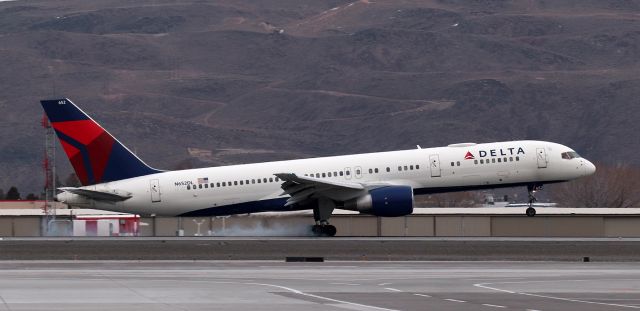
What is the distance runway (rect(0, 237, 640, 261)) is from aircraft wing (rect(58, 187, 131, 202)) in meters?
4.60

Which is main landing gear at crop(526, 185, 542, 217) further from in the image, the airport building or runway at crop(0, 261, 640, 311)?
runway at crop(0, 261, 640, 311)

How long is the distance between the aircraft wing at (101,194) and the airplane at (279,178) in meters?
0.05

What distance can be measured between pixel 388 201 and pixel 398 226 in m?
13.6

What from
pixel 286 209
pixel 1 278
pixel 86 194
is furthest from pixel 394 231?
pixel 1 278

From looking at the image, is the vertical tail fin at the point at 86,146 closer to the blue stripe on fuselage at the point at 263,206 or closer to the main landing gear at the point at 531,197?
the blue stripe on fuselage at the point at 263,206

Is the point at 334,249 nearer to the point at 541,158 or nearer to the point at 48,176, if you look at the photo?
the point at 541,158

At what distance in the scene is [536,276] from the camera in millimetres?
44656

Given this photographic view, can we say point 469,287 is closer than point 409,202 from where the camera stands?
Yes

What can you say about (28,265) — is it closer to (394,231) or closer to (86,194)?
(86,194)

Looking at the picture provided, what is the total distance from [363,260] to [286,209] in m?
15.6

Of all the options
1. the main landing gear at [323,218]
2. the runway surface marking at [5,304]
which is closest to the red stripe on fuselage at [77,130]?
the main landing gear at [323,218]

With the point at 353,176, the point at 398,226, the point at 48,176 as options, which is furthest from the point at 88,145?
the point at 48,176

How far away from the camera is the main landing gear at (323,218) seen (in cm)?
6725

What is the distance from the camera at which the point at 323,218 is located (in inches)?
2672
